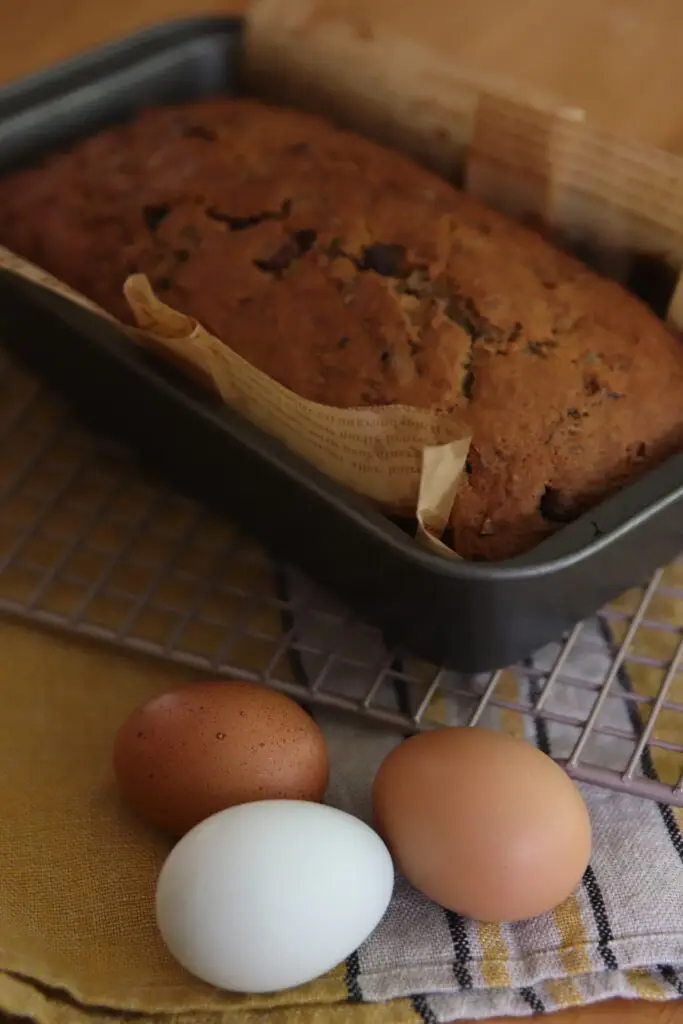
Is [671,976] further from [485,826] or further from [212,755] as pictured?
[212,755]

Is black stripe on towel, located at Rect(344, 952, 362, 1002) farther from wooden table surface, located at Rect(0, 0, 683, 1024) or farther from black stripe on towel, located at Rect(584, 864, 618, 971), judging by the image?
wooden table surface, located at Rect(0, 0, 683, 1024)

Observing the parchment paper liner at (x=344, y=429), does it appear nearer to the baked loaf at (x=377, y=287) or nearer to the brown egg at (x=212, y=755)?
the baked loaf at (x=377, y=287)

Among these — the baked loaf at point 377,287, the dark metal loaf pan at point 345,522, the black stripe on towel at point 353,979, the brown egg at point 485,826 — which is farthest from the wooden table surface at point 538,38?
the black stripe on towel at point 353,979

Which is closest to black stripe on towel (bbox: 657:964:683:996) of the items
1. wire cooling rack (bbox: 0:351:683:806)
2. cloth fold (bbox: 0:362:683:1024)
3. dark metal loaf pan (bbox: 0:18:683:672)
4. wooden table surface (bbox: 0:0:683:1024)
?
cloth fold (bbox: 0:362:683:1024)

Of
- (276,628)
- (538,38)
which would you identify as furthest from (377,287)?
(538,38)

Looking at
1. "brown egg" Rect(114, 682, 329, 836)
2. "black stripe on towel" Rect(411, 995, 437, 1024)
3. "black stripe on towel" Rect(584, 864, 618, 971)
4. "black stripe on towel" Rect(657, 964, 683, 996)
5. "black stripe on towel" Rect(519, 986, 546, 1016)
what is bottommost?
"black stripe on towel" Rect(411, 995, 437, 1024)

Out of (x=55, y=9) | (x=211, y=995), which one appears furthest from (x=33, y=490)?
(x=55, y=9)

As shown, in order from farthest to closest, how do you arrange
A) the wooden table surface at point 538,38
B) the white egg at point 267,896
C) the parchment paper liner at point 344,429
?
the wooden table surface at point 538,38
the parchment paper liner at point 344,429
the white egg at point 267,896

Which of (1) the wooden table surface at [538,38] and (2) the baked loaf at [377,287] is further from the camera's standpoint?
(1) the wooden table surface at [538,38]
